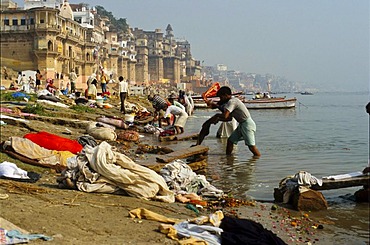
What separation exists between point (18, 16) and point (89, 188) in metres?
44.1

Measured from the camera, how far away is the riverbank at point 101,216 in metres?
3.99

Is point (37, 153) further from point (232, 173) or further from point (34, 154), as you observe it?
point (232, 173)

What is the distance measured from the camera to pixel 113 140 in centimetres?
1194

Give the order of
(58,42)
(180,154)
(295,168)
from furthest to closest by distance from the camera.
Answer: (58,42), (295,168), (180,154)

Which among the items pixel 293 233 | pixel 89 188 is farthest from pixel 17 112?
pixel 293 233

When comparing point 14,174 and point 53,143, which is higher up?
point 53,143

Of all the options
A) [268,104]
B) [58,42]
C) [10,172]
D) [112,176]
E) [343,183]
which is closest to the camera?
[112,176]

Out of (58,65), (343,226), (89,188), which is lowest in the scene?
(343,226)

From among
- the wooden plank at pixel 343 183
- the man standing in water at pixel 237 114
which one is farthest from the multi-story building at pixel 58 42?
the wooden plank at pixel 343 183

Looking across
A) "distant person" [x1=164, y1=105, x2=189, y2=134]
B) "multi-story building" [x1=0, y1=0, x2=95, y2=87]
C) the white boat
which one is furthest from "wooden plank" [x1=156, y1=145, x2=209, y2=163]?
"multi-story building" [x1=0, y1=0, x2=95, y2=87]

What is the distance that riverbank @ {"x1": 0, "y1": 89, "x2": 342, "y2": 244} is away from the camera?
3.99 meters

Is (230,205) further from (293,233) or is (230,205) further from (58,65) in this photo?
(58,65)

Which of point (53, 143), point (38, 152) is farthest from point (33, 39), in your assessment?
point (38, 152)

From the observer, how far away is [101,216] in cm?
461
